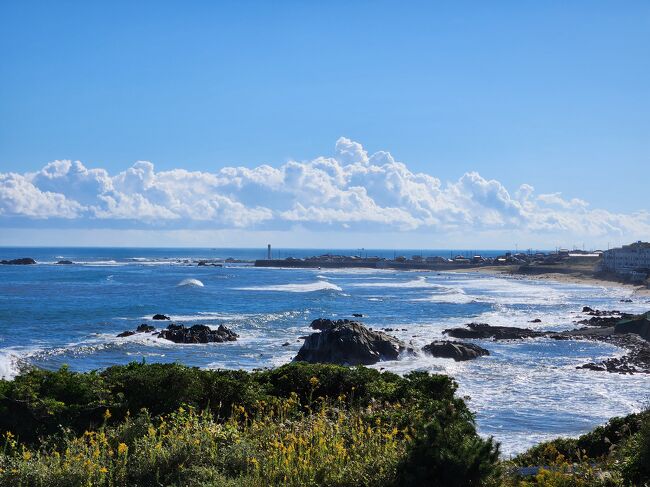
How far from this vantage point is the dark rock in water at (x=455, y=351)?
36000 millimetres

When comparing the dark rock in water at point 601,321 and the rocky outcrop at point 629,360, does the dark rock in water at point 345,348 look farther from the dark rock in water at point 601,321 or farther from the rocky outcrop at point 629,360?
the dark rock in water at point 601,321

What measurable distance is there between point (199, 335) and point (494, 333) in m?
20.3

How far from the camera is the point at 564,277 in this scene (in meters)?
121

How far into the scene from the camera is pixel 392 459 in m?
7.71

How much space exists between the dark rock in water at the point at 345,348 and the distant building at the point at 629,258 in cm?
8451

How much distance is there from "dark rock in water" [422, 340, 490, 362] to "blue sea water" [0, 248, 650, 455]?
0.95 m

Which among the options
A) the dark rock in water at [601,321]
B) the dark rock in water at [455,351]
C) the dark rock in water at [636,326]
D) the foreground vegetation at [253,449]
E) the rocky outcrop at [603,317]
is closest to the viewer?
the foreground vegetation at [253,449]

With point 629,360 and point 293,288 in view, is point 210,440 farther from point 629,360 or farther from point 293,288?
point 293,288

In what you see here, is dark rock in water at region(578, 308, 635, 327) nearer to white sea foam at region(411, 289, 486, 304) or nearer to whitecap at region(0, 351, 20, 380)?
white sea foam at region(411, 289, 486, 304)

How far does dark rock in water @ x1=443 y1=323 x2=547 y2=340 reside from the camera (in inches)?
1795

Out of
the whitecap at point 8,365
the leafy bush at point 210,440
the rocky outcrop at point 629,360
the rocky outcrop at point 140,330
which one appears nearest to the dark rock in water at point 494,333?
the rocky outcrop at point 629,360

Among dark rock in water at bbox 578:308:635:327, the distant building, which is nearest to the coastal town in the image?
the distant building

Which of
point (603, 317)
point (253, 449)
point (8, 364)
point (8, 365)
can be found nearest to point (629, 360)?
point (603, 317)

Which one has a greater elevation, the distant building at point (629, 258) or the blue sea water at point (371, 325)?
the distant building at point (629, 258)
